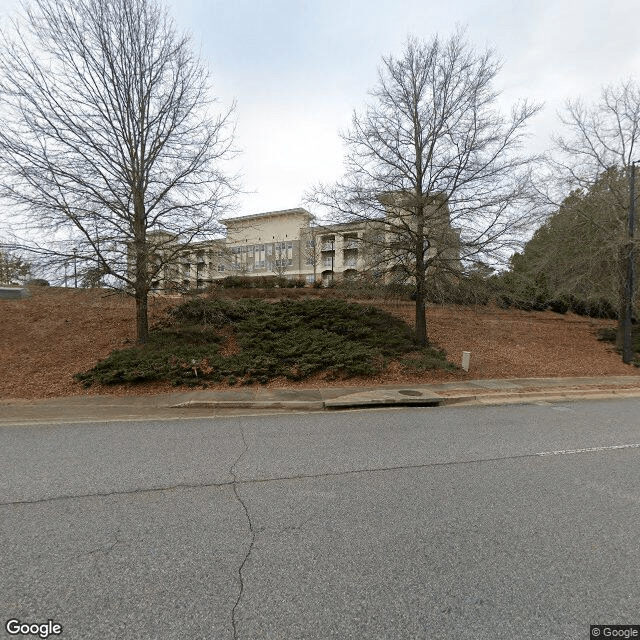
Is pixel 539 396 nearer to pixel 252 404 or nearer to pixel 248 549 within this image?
pixel 252 404

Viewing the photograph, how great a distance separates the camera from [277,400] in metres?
8.19

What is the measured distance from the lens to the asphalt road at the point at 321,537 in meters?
2.17

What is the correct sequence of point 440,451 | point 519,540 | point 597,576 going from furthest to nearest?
point 440,451
point 519,540
point 597,576

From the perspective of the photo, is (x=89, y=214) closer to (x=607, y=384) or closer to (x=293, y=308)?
(x=293, y=308)

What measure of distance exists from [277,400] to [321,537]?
5.32m

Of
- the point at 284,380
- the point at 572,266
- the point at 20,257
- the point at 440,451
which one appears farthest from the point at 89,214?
the point at 572,266

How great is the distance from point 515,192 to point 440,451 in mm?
9277

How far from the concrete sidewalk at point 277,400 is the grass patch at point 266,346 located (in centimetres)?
99

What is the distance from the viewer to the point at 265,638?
6.59ft

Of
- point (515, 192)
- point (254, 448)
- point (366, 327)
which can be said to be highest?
point (515, 192)

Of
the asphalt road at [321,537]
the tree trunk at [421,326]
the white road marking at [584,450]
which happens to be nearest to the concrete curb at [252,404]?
the asphalt road at [321,537]

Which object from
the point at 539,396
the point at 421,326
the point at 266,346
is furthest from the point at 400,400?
the point at 421,326

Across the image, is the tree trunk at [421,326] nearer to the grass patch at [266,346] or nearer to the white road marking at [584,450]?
the grass patch at [266,346]

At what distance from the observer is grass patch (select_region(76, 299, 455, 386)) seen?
989cm
